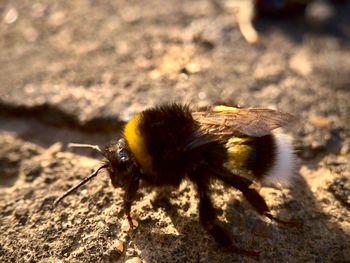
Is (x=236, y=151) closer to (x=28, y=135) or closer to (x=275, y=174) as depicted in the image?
(x=275, y=174)

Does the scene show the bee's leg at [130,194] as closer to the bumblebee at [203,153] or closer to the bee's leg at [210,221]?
the bumblebee at [203,153]

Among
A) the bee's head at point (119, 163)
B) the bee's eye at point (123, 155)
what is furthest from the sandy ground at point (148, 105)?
the bee's eye at point (123, 155)

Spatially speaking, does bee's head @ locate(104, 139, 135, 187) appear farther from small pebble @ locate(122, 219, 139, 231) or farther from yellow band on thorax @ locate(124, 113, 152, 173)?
small pebble @ locate(122, 219, 139, 231)

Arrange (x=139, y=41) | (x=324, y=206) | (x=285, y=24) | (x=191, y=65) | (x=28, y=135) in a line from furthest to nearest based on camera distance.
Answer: (x=285, y=24) < (x=139, y=41) < (x=191, y=65) < (x=28, y=135) < (x=324, y=206)

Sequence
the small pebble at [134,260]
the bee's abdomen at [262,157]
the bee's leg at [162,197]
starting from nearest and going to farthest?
the small pebble at [134,260], the bee's abdomen at [262,157], the bee's leg at [162,197]

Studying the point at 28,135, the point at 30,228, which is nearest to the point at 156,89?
the point at 28,135

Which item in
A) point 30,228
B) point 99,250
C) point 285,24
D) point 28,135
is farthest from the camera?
point 285,24

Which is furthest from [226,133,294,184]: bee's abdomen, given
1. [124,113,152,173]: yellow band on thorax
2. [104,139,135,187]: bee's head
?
[104,139,135,187]: bee's head
